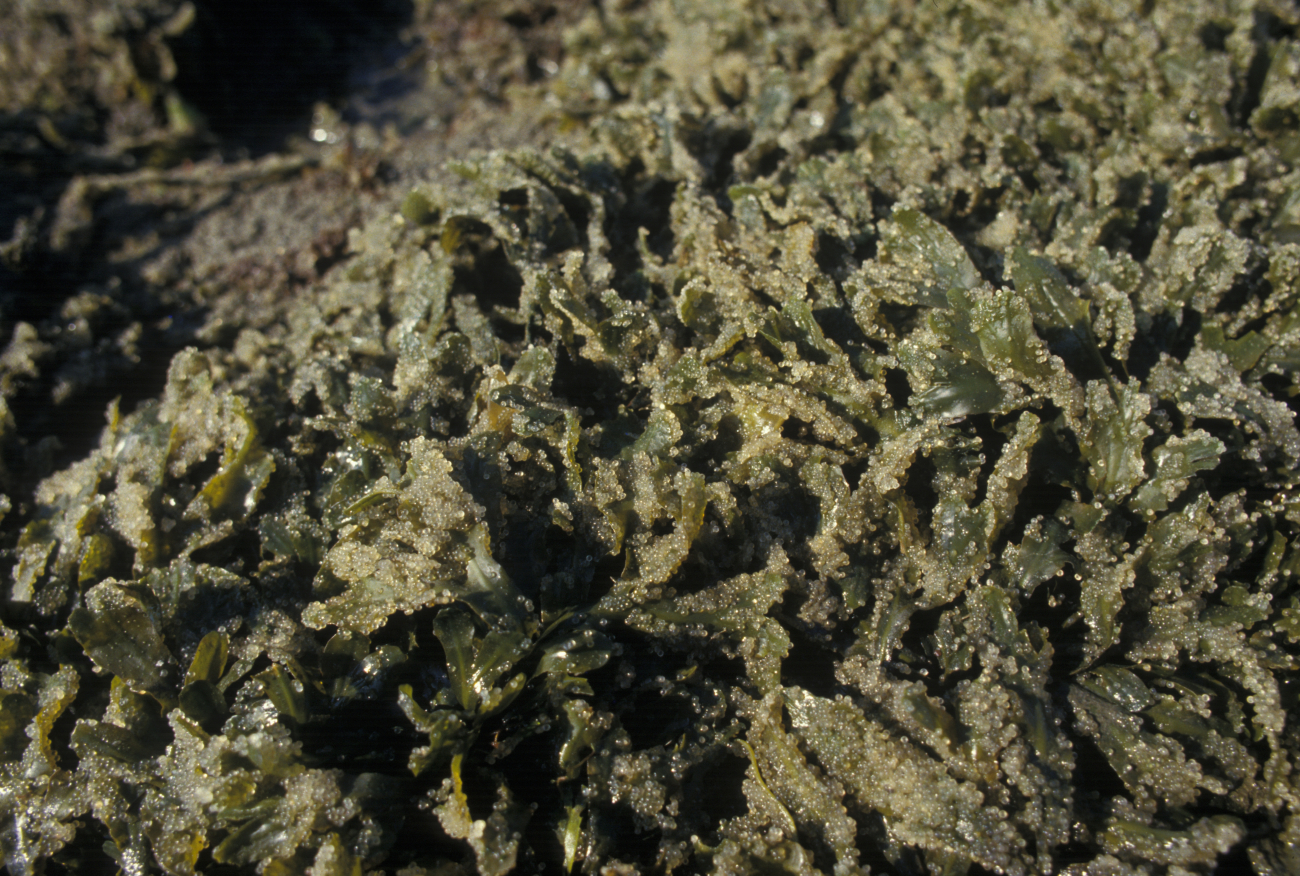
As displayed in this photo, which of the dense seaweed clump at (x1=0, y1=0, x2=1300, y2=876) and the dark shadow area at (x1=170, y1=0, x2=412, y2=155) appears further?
the dark shadow area at (x1=170, y1=0, x2=412, y2=155)

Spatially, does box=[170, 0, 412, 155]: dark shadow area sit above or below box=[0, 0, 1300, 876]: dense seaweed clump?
above

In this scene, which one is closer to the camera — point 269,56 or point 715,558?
point 715,558

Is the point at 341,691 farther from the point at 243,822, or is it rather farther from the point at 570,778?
the point at 570,778

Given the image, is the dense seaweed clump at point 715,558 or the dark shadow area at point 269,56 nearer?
the dense seaweed clump at point 715,558

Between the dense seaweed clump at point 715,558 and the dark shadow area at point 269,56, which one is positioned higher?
the dark shadow area at point 269,56

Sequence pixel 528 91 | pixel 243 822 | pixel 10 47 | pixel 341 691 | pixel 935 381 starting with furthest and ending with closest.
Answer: pixel 10 47, pixel 528 91, pixel 935 381, pixel 341 691, pixel 243 822

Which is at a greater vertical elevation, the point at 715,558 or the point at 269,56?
the point at 269,56

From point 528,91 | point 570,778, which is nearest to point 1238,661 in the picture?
point 570,778

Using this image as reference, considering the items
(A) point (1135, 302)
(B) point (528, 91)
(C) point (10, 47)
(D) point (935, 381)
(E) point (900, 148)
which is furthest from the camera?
(C) point (10, 47)
